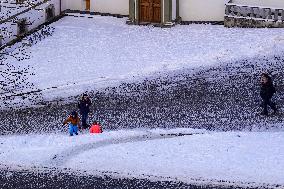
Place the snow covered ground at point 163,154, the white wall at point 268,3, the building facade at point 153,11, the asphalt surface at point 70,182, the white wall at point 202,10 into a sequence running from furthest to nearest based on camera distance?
the white wall at point 202,10
the white wall at point 268,3
the building facade at point 153,11
the snow covered ground at point 163,154
the asphalt surface at point 70,182

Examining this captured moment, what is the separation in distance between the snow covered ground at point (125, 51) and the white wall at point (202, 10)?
2.53 feet

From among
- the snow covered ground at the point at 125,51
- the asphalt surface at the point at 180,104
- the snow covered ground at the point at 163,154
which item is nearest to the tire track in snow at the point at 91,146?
the snow covered ground at the point at 163,154

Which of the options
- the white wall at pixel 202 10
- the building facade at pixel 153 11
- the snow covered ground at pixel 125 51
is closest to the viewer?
the snow covered ground at pixel 125 51

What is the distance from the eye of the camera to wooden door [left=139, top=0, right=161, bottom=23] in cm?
3206

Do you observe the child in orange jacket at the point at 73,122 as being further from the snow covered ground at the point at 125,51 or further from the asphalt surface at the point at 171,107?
the snow covered ground at the point at 125,51

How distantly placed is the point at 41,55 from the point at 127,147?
10201 mm

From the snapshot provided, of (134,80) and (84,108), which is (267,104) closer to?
(134,80)

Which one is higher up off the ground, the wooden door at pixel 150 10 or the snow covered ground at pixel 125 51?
the wooden door at pixel 150 10

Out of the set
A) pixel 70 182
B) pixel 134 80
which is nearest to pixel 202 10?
pixel 134 80

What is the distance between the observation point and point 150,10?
1267 inches

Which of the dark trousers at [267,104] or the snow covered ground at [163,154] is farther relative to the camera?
the dark trousers at [267,104]

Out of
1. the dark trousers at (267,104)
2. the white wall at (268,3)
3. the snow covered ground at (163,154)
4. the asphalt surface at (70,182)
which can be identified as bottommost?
the asphalt surface at (70,182)

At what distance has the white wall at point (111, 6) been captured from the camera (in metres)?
33.3

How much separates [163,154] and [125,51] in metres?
10.1
